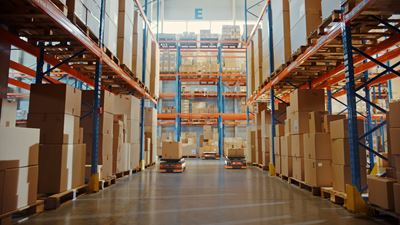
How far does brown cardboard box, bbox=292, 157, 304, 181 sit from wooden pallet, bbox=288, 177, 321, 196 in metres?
0.09

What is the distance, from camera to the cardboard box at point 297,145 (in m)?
6.43

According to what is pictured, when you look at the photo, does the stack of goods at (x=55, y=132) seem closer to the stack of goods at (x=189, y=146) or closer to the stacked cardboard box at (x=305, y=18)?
the stacked cardboard box at (x=305, y=18)

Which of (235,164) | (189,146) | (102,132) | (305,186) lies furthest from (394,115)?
(189,146)

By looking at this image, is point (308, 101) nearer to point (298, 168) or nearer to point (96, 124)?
point (298, 168)

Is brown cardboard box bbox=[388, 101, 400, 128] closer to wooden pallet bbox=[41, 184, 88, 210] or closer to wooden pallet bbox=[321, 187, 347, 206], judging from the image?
wooden pallet bbox=[321, 187, 347, 206]

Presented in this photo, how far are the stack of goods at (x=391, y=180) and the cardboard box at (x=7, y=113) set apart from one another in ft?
15.6

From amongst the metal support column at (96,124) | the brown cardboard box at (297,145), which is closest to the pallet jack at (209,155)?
the brown cardboard box at (297,145)

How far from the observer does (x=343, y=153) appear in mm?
4727

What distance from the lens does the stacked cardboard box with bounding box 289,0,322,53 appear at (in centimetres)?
602

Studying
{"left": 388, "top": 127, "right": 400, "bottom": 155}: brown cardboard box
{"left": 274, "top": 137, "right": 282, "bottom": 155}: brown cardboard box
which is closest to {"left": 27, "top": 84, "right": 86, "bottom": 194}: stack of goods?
{"left": 388, "top": 127, "right": 400, "bottom": 155}: brown cardboard box

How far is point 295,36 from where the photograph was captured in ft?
22.4

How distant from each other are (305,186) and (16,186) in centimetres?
516

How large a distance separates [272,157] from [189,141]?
9.85 metres

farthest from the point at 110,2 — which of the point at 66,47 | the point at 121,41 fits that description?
the point at 66,47
